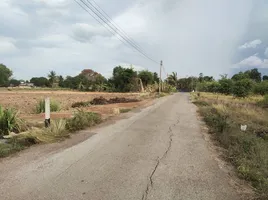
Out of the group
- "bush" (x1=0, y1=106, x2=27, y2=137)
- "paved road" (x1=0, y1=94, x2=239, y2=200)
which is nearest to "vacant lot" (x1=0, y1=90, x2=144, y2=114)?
"bush" (x1=0, y1=106, x2=27, y2=137)

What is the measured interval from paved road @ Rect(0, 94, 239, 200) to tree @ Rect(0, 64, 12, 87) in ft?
403

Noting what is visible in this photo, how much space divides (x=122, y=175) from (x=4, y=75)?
12743 centimetres

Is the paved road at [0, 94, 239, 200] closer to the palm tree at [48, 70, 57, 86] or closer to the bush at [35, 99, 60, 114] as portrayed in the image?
the bush at [35, 99, 60, 114]

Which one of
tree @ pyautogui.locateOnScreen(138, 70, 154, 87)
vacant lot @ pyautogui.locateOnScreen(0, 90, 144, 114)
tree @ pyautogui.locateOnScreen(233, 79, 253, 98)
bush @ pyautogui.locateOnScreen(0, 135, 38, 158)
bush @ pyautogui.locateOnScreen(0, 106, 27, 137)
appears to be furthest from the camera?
tree @ pyautogui.locateOnScreen(138, 70, 154, 87)

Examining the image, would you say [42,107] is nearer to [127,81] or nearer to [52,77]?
[127,81]

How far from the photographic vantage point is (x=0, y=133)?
353 inches

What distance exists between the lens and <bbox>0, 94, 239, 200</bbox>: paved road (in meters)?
4.50

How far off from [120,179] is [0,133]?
5.71 m

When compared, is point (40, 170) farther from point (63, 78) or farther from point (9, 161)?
point (63, 78)

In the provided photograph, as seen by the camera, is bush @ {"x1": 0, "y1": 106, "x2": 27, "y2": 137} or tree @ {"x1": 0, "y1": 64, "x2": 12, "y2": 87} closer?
bush @ {"x1": 0, "y1": 106, "x2": 27, "y2": 137}

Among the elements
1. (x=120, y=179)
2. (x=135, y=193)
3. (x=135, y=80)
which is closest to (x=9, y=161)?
(x=120, y=179)

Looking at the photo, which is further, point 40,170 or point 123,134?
point 123,134

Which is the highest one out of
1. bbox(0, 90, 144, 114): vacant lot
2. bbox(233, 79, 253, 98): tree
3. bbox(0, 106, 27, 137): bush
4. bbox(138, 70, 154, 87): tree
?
bbox(138, 70, 154, 87): tree

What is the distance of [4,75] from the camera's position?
389ft
